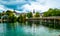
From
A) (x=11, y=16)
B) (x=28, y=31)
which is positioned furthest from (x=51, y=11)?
(x=28, y=31)

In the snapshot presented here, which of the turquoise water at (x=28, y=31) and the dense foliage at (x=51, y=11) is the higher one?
the dense foliage at (x=51, y=11)

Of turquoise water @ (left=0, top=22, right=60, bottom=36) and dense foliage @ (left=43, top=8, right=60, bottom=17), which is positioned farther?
dense foliage @ (left=43, top=8, right=60, bottom=17)

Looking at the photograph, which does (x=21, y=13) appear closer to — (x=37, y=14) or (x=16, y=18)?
(x=16, y=18)

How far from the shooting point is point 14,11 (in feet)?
24.3

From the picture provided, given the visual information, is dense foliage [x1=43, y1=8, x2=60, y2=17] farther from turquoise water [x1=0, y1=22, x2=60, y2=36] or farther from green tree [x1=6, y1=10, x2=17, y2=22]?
green tree [x1=6, y1=10, x2=17, y2=22]

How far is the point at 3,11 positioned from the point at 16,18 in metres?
0.74

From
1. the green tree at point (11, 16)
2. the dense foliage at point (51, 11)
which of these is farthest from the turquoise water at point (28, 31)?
the dense foliage at point (51, 11)

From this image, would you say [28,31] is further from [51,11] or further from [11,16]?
[51,11]

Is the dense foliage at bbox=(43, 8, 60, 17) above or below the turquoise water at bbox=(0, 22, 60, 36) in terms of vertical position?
above

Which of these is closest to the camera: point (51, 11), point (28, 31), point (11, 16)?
point (28, 31)

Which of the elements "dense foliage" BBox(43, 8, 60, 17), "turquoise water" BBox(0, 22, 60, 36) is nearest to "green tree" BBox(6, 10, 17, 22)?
"turquoise water" BBox(0, 22, 60, 36)

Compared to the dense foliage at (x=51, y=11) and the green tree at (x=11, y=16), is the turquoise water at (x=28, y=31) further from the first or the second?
the dense foliage at (x=51, y=11)

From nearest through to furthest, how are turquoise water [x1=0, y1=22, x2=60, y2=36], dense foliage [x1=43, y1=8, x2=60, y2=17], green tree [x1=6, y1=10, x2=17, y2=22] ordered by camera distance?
turquoise water [x1=0, y1=22, x2=60, y2=36] → green tree [x1=6, y1=10, x2=17, y2=22] → dense foliage [x1=43, y1=8, x2=60, y2=17]

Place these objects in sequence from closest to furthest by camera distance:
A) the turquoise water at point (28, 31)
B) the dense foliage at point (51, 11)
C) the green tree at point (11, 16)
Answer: the turquoise water at point (28, 31) < the green tree at point (11, 16) < the dense foliage at point (51, 11)
